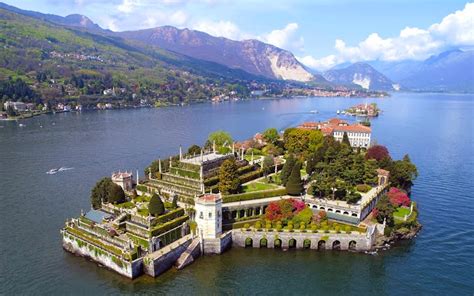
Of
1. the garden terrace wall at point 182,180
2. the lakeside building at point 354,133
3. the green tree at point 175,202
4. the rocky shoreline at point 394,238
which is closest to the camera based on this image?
the rocky shoreline at point 394,238

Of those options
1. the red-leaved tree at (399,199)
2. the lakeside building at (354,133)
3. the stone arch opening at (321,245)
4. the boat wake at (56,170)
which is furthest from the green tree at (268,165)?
the boat wake at (56,170)

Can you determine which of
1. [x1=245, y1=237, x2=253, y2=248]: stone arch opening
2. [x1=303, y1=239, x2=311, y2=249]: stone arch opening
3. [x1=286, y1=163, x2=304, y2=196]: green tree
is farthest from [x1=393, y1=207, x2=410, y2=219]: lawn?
[x1=245, y1=237, x2=253, y2=248]: stone arch opening

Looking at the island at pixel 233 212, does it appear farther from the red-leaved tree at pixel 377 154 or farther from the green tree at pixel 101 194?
the red-leaved tree at pixel 377 154

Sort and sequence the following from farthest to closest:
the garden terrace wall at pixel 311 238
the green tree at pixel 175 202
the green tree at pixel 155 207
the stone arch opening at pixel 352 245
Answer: the green tree at pixel 175 202 < the stone arch opening at pixel 352 245 < the garden terrace wall at pixel 311 238 < the green tree at pixel 155 207

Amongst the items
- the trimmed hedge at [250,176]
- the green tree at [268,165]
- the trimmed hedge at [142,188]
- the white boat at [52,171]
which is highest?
the green tree at [268,165]

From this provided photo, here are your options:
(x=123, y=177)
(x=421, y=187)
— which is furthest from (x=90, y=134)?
(x=421, y=187)

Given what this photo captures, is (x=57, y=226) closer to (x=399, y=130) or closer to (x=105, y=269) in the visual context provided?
(x=105, y=269)

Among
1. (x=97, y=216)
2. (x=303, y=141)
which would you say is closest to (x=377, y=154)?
(x=303, y=141)
